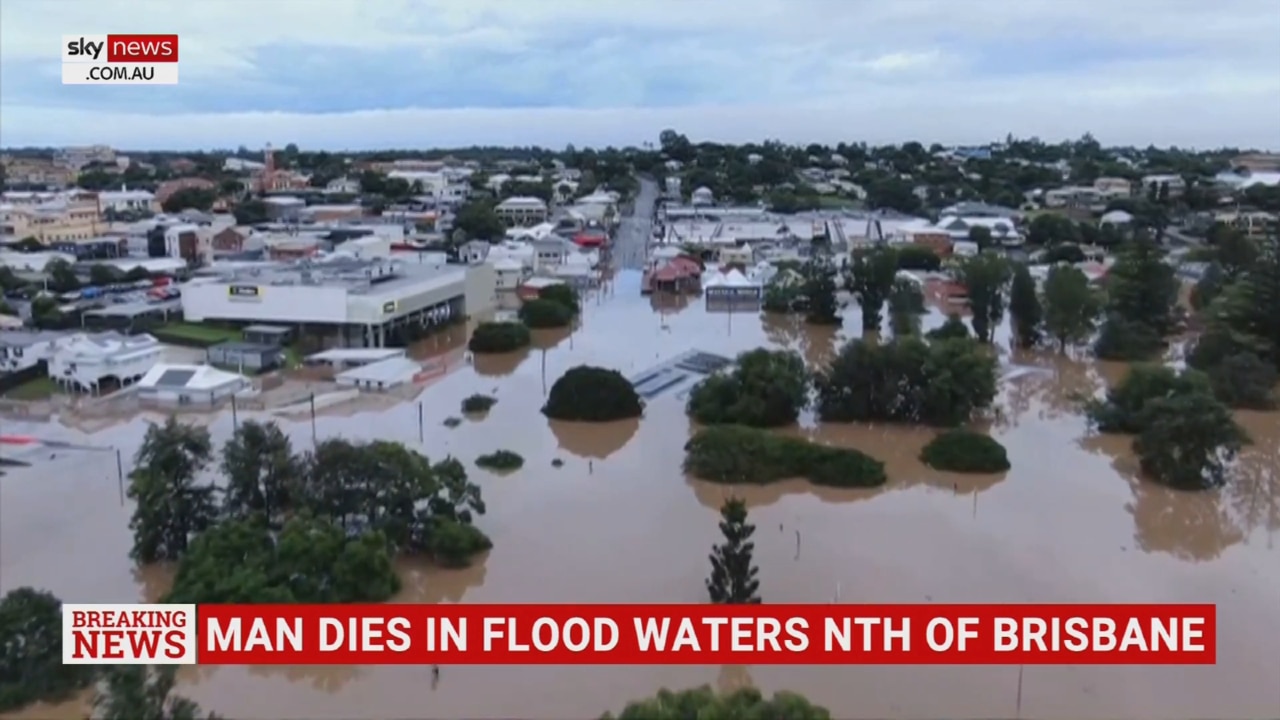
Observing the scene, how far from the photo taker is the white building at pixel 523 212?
28.8m

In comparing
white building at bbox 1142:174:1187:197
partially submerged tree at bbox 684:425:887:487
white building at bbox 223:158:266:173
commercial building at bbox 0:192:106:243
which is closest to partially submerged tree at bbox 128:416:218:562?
partially submerged tree at bbox 684:425:887:487

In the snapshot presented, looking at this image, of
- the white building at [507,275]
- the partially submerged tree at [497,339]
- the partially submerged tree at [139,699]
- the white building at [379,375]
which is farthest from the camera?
the white building at [507,275]

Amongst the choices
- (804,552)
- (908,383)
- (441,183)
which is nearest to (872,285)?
(908,383)

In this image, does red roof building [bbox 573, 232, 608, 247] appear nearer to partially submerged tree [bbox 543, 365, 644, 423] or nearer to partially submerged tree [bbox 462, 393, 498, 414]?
partially submerged tree [bbox 462, 393, 498, 414]

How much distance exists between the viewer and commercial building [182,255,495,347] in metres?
14.3

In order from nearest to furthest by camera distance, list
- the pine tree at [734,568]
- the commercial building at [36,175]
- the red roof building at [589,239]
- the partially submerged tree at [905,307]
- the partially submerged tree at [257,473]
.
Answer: the pine tree at [734,568] → the partially submerged tree at [257,473] → the partially submerged tree at [905,307] → the red roof building at [589,239] → the commercial building at [36,175]

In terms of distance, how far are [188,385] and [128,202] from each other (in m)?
20.9

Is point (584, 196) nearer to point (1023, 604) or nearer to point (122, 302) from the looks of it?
point (122, 302)

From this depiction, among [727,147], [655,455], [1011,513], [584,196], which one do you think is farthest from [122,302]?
[727,147]

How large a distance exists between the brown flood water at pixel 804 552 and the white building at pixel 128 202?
20.3 metres

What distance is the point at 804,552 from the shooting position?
7.21 metres

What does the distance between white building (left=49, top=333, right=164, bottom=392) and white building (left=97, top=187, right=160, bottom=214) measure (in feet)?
58.0

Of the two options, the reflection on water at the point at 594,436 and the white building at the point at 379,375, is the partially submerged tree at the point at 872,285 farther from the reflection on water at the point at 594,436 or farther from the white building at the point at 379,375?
the white building at the point at 379,375

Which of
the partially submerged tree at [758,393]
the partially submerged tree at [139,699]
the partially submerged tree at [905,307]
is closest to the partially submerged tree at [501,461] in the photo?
the partially submerged tree at [758,393]
